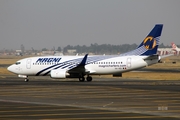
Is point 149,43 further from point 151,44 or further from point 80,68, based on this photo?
point 80,68

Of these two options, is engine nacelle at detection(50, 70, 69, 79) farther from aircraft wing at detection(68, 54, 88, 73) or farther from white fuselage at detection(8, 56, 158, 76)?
white fuselage at detection(8, 56, 158, 76)

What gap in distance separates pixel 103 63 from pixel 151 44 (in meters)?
6.27

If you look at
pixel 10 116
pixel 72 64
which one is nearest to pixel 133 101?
pixel 10 116

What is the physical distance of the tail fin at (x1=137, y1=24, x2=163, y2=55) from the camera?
2177 inches

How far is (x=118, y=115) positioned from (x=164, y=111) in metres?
3.05

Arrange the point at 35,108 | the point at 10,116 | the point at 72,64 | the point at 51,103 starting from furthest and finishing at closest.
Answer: the point at 72,64, the point at 51,103, the point at 35,108, the point at 10,116

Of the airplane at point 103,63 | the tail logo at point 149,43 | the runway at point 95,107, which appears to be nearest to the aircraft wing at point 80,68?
A: the airplane at point 103,63

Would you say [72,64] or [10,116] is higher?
[72,64]

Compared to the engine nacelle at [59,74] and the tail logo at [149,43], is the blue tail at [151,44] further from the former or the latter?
the engine nacelle at [59,74]

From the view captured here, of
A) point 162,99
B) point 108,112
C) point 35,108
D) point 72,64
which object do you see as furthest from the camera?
point 72,64

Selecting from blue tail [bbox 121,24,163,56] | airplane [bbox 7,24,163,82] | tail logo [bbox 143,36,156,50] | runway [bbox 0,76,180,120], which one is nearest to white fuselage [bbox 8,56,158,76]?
airplane [bbox 7,24,163,82]

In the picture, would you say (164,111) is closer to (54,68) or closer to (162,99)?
(162,99)

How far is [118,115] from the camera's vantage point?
22.6 meters

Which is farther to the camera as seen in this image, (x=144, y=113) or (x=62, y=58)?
(x=62, y=58)
